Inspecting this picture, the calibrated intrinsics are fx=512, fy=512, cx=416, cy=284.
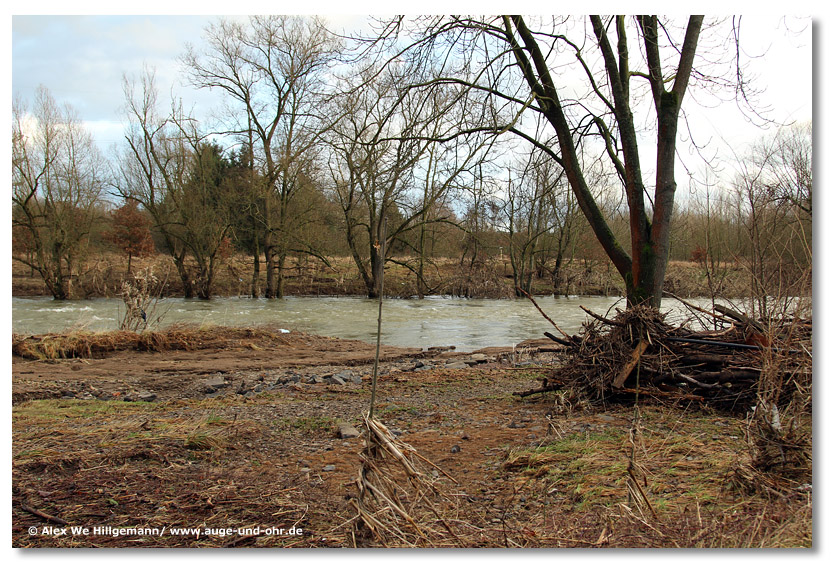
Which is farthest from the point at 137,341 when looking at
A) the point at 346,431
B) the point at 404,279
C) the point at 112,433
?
the point at 404,279

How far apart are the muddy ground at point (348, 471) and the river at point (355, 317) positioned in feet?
23.3

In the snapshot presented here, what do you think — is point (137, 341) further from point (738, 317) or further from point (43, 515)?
point (738, 317)

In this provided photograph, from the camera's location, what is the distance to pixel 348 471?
11.6ft

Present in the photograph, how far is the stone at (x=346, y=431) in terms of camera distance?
4391 mm

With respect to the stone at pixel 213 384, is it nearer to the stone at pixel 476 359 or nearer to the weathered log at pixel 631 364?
the stone at pixel 476 359

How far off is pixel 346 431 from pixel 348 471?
95 centimetres

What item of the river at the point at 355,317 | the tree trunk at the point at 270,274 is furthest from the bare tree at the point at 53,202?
the tree trunk at the point at 270,274

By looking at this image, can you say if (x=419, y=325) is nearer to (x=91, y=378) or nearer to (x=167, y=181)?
(x=91, y=378)

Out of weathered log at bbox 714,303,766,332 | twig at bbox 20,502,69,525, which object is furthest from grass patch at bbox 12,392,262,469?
weathered log at bbox 714,303,766,332

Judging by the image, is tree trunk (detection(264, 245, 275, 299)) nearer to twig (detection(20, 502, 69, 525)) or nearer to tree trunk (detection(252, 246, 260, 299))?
tree trunk (detection(252, 246, 260, 299))

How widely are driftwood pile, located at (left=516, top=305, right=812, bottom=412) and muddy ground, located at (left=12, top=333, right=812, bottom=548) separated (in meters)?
0.21

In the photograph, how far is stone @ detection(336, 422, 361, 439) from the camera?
439cm

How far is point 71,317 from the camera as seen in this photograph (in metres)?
15.7

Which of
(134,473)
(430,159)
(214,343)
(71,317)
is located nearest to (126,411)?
(134,473)
